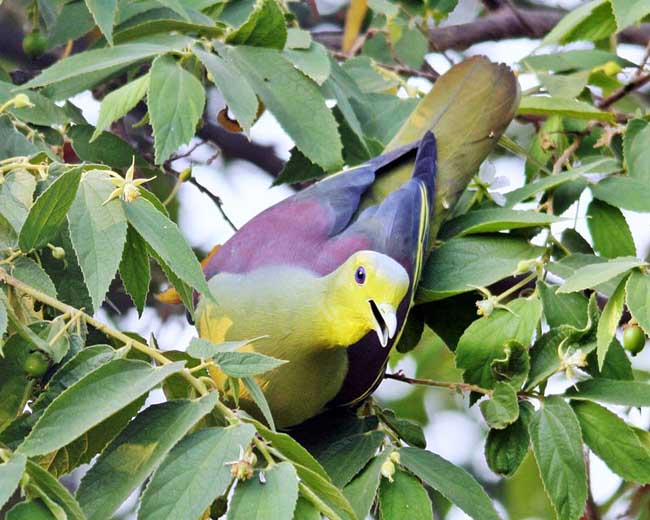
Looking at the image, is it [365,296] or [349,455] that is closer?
[349,455]

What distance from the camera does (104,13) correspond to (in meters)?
2.35

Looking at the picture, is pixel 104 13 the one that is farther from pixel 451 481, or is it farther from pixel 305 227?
pixel 451 481

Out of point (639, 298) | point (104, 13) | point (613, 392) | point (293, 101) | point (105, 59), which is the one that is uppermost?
point (104, 13)

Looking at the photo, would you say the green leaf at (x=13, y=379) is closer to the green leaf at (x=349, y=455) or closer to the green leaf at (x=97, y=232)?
the green leaf at (x=97, y=232)

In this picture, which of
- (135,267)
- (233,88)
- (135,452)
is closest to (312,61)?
(233,88)

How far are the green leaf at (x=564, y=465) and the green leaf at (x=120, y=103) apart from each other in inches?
40.6

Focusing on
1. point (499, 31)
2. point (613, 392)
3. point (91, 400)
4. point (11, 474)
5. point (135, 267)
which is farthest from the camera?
point (499, 31)

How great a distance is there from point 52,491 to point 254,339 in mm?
389

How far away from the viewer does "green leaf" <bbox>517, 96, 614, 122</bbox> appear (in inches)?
111

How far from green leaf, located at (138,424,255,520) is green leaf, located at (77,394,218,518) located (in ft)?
0.08

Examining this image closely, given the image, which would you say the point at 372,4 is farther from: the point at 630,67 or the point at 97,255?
the point at 97,255

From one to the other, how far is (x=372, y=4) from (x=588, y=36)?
2.03 feet

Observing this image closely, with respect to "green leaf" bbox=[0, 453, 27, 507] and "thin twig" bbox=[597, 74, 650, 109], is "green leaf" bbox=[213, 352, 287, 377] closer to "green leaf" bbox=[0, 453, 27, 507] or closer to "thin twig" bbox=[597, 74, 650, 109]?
"green leaf" bbox=[0, 453, 27, 507]

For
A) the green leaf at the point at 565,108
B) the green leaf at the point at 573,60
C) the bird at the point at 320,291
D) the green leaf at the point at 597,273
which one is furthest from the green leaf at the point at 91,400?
the green leaf at the point at 573,60
